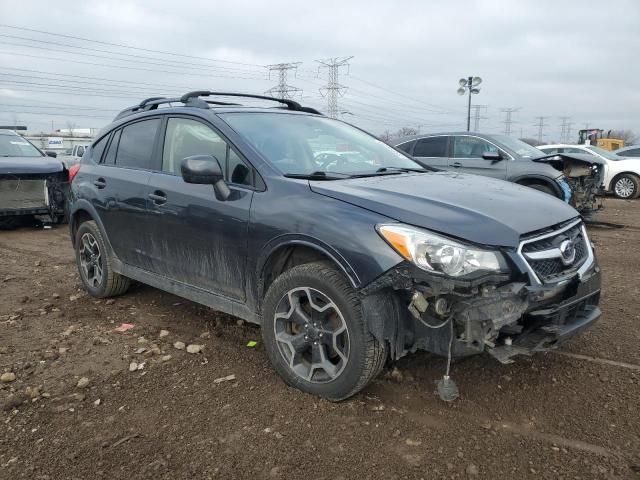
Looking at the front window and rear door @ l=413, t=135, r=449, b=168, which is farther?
rear door @ l=413, t=135, r=449, b=168

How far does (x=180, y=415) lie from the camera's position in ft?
9.74

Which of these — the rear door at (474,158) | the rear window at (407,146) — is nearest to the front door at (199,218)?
the rear door at (474,158)

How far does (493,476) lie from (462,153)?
8031mm

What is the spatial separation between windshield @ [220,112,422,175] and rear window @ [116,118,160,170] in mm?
902

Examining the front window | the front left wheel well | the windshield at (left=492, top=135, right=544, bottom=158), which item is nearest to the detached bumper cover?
the front left wheel well

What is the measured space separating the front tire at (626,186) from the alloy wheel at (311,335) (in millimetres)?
14629

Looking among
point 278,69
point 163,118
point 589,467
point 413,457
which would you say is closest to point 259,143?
point 163,118

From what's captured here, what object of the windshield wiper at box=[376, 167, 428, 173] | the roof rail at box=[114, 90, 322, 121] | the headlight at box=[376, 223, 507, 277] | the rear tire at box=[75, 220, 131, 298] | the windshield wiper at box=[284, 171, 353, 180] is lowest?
the rear tire at box=[75, 220, 131, 298]

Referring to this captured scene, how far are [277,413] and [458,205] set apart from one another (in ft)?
4.96

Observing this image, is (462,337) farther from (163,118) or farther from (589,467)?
(163,118)

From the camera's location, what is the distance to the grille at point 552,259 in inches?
106

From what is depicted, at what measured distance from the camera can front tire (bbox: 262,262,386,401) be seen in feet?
9.25

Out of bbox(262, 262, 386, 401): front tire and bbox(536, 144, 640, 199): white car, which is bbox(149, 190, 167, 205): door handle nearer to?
bbox(262, 262, 386, 401): front tire

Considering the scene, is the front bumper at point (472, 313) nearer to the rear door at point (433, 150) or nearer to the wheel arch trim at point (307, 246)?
the wheel arch trim at point (307, 246)
